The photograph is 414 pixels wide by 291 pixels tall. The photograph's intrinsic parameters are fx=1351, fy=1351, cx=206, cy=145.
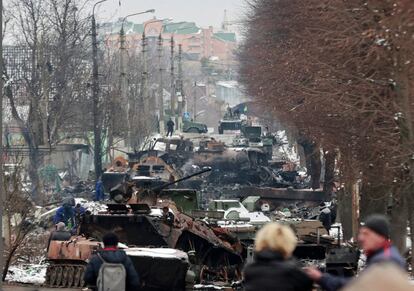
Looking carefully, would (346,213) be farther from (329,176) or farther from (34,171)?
(34,171)

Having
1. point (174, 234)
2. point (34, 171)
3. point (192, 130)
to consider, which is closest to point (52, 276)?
point (174, 234)

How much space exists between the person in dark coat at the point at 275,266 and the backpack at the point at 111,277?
4.95 meters

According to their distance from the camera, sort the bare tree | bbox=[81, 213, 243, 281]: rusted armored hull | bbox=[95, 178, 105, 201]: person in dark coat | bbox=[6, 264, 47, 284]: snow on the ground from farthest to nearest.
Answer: the bare tree < bbox=[95, 178, 105, 201]: person in dark coat < bbox=[6, 264, 47, 284]: snow on the ground < bbox=[81, 213, 243, 281]: rusted armored hull

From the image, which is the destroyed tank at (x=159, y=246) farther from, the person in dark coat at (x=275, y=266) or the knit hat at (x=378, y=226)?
the knit hat at (x=378, y=226)

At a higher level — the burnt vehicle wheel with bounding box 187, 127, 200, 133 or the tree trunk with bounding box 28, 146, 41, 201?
the burnt vehicle wheel with bounding box 187, 127, 200, 133

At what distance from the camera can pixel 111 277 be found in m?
13.7

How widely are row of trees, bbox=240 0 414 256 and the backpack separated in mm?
10451

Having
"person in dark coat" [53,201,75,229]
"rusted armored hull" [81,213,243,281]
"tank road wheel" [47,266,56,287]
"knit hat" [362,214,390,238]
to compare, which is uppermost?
"knit hat" [362,214,390,238]

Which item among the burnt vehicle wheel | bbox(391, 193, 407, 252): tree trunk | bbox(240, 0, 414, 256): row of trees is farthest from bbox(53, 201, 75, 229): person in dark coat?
the burnt vehicle wheel

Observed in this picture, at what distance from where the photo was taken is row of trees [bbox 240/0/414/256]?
24312mm

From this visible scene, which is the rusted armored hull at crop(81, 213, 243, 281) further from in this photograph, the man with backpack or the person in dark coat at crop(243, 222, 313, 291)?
the person in dark coat at crop(243, 222, 313, 291)

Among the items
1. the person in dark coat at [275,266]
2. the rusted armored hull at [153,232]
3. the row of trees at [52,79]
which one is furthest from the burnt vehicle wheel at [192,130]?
the person in dark coat at [275,266]

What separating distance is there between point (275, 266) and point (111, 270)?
525 cm

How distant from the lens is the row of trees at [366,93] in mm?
24312
